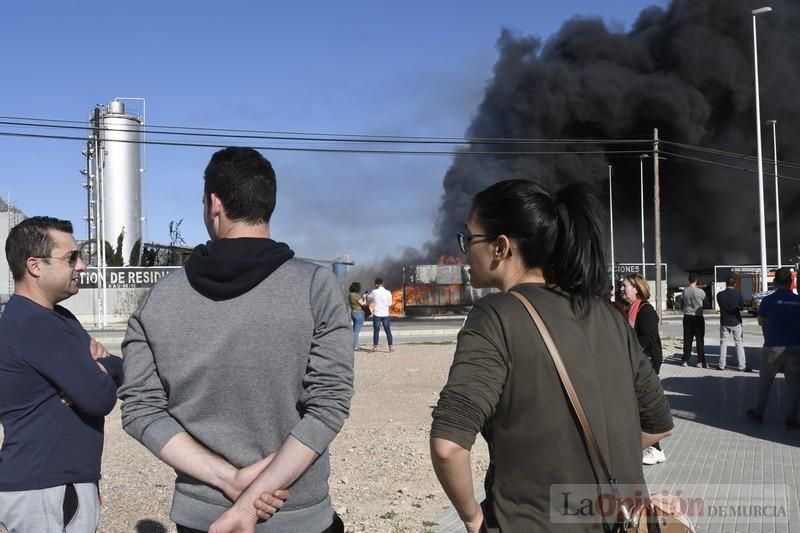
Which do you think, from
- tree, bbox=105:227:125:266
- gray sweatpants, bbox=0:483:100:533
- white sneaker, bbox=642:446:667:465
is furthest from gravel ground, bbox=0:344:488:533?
tree, bbox=105:227:125:266

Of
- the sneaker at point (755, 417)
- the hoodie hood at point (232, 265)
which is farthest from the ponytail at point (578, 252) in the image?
the sneaker at point (755, 417)

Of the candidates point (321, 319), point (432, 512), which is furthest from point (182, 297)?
point (432, 512)

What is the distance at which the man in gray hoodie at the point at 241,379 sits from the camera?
211 cm

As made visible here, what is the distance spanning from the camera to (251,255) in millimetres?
2145

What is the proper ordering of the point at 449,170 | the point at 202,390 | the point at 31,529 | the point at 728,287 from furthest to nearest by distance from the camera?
the point at 449,170, the point at 728,287, the point at 31,529, the point at 202,390

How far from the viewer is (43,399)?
255 centimetres

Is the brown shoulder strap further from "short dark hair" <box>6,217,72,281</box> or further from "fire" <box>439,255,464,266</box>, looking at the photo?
"fire" <box>439,255,464,266</box>

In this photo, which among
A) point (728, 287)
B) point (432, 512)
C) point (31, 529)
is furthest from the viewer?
point (728, 287)

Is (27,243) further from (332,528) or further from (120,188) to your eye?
(120,188)

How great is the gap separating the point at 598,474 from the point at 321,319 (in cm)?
85

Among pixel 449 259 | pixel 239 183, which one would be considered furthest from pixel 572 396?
pixel 449 259

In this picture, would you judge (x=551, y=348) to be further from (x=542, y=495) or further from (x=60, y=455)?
(x=60, y=455)

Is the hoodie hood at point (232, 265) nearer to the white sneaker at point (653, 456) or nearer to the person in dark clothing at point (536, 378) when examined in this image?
the person in dark clothing at point (536, 378)

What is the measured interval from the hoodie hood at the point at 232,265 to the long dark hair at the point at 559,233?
64cm
